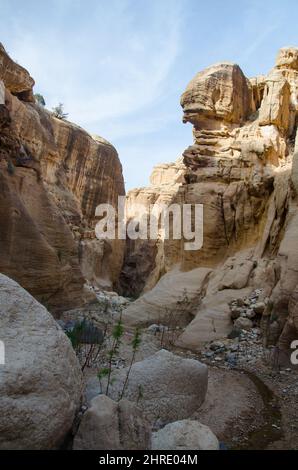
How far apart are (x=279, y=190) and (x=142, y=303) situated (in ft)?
21.3

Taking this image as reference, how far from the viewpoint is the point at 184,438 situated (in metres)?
3.97

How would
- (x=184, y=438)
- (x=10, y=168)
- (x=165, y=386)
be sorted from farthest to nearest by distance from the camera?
(x=10, y=168), (x=165, y=386), (x=184, y=438)

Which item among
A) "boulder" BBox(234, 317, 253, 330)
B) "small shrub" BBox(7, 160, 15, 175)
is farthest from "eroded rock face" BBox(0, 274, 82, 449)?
"small shrub" BBox(7, 160, 15, 175)

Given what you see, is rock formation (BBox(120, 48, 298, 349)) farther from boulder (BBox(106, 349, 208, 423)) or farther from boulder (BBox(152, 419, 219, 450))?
boulder (BBox(152, 419, 219, 450))

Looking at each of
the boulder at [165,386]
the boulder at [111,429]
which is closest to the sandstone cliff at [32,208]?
the boulder at [165,386]

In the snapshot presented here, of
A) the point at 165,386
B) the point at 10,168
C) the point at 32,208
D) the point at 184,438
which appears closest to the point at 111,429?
the point at 184,438

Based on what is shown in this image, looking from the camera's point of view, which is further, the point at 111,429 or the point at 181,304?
the point at 181,304

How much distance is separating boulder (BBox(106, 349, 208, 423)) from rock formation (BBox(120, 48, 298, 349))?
3828 millimetres

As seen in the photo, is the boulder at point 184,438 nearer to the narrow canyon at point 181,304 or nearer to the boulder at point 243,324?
the narrow canyon at point 181,304

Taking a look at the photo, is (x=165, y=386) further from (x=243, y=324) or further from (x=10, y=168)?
(x=10, y=168)

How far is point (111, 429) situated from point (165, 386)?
5.91ft

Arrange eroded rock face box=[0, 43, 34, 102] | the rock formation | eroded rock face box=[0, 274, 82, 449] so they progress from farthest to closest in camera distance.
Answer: eroded rock face box=[0, 43, 34, 102] → the rock formation → eroded rock face box=[0, 274, 82, 449]

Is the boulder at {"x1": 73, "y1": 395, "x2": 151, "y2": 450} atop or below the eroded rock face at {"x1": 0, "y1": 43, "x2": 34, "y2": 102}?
below

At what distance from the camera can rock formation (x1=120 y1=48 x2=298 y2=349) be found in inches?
432
